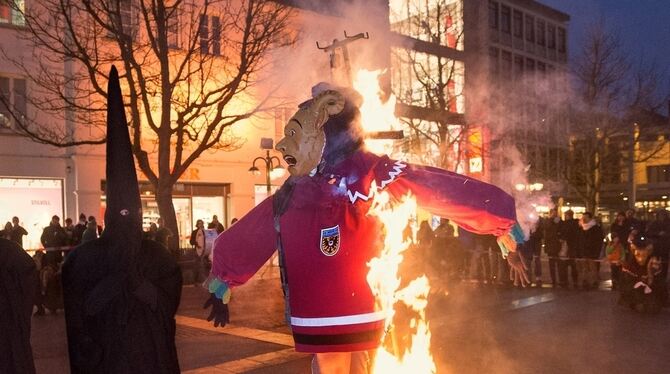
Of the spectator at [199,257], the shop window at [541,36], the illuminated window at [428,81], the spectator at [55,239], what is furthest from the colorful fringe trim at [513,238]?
the shop window at [541,36]

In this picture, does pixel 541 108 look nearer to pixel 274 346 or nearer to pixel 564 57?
pixel 274 346

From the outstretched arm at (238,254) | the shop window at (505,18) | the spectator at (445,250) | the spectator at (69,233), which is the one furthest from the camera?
the shop window at (505,18)

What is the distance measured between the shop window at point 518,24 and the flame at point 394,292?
38.1m

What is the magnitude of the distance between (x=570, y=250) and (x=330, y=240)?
11.5 m

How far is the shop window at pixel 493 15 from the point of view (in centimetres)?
3722

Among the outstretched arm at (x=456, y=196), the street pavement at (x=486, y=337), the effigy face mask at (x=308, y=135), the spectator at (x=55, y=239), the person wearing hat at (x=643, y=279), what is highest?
the effigy face mask at (x=308, y=135)

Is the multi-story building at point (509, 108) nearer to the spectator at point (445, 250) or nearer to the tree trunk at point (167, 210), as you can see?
the spectator at point (445, 250)

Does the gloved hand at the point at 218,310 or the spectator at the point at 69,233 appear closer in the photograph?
the gloved hand at the point at 218,310

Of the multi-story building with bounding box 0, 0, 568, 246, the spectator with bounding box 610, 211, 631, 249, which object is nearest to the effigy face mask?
the multi-story building with bounding box 0, 0, 568, 246

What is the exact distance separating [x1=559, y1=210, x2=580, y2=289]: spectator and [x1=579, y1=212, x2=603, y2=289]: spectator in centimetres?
12

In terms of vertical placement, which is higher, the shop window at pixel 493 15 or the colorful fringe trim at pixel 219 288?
the shop window at pixel 493 15

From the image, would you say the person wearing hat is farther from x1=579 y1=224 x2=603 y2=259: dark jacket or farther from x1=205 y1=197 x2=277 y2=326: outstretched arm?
x1=205 y1=197 x2=277 y2=326: outstretched arm

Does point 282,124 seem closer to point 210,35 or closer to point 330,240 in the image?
point 210,35

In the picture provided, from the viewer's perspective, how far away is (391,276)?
3.58 metres
